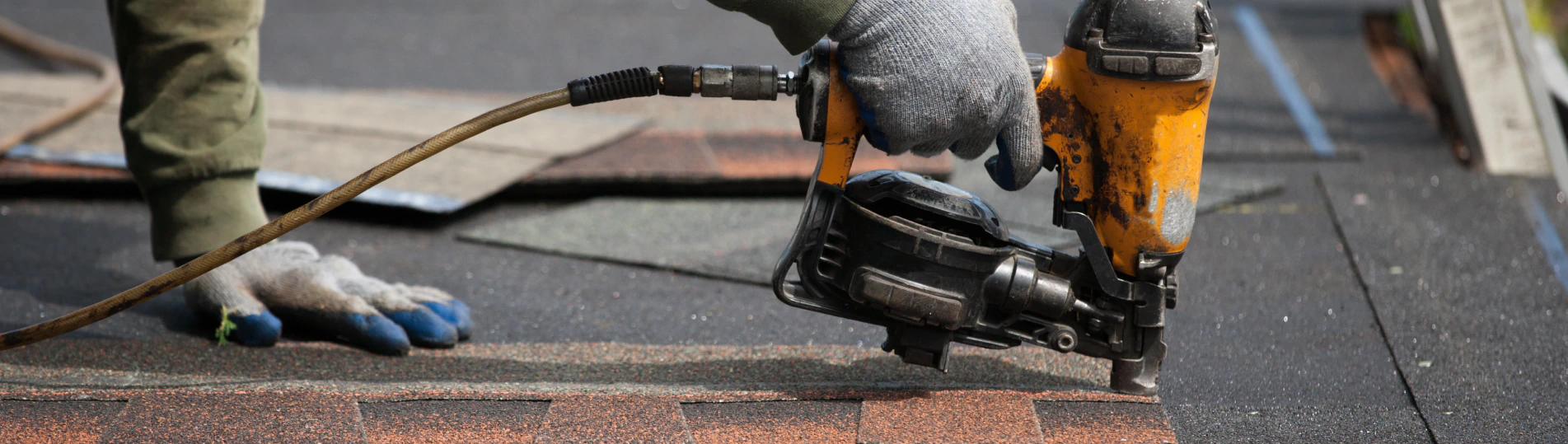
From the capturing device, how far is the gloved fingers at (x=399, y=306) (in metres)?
2.24

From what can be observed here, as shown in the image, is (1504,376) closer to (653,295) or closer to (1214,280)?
(1214,280)

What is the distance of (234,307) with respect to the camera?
87.7 inches

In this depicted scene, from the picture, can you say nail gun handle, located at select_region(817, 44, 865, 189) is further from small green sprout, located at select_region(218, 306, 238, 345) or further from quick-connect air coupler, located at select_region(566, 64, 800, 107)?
small green sprout, located at select_region(218, 306, 238, 345)

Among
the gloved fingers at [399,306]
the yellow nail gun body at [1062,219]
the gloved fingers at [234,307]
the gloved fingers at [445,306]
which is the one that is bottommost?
the gloved fingers at [445,306]

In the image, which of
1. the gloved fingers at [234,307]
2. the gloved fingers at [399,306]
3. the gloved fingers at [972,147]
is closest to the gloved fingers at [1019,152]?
the gloved fingers at [972,147]

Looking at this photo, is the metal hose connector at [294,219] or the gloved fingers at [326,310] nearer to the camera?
the metal hose connector at [294,219]

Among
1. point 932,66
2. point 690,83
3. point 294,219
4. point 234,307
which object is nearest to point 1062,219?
point 932,66

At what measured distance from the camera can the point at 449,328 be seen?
2.25 metres

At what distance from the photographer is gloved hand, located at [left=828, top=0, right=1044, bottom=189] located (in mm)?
1656

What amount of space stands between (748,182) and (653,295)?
747mm

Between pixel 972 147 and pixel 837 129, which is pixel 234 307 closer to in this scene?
pixel 837 129

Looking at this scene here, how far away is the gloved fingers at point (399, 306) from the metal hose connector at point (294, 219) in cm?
42

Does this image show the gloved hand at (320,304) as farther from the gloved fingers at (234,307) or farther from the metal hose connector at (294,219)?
the metal hose connector at (294,219)

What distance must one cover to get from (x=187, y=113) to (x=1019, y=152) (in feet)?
5.09
